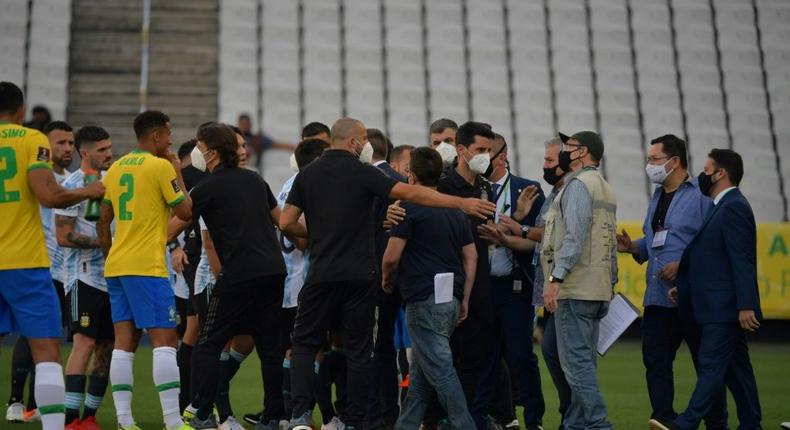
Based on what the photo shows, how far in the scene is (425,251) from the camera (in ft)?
25.8

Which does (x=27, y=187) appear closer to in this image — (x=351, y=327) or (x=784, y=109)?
(x=351, y=327)

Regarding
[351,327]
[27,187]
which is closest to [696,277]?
[351,327]

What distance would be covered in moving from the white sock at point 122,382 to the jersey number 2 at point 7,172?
4.80 ft

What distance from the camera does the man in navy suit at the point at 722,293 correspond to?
8094 mm

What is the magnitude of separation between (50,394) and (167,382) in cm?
104

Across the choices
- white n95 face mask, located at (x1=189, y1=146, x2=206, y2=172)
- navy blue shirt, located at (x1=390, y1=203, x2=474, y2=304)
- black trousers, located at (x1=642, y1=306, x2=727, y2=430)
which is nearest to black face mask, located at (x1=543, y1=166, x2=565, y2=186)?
black trousers, located at (x1=642, y1=306, x2=727, y2=430)

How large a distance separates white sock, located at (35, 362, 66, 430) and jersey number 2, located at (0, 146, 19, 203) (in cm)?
101

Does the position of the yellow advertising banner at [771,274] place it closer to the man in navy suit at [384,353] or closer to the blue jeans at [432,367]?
the man in navy suit at [384,353]

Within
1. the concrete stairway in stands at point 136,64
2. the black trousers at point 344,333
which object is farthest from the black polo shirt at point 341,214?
the concrete stairway in stands at point 136,64

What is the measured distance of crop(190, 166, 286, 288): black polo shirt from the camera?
26.3 ft

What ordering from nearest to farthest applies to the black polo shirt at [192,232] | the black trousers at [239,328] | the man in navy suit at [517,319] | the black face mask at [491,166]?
the black trousers at [239,328], the man in navy suit at [517,319], the black face mask at [491,166], the black polo shirt at [192,232]

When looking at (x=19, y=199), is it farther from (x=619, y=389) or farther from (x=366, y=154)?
(x=619, y=389)

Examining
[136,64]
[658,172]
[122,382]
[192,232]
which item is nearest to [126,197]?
[122,382]

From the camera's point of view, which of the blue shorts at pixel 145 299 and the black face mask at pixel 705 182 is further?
the black face mask at pixel 705 182
